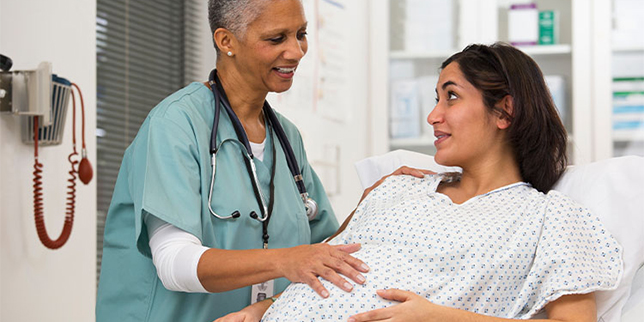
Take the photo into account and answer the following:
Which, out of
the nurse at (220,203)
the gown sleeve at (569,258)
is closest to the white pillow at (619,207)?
the gown sleeve at (569,258)

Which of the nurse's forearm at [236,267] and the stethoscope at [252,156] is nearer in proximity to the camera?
the nurse's forearm at [236,267]

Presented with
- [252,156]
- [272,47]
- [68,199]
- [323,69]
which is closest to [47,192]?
[68,199]

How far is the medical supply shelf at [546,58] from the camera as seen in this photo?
3318mm

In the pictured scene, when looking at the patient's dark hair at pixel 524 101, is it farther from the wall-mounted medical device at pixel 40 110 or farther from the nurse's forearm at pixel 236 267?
the wall-mounted medical device at pixel 40 110

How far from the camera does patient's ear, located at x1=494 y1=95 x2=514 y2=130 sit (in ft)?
5.21

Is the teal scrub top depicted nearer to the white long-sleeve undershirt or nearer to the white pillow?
the white long-sleeve undershirt

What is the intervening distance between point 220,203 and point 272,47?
356 mm

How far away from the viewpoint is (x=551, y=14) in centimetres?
345

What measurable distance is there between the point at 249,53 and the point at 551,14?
7.47ft

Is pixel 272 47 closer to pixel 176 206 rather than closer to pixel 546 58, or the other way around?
pixel 176 206

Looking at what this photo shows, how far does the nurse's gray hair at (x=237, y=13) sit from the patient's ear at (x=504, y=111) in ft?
1.79

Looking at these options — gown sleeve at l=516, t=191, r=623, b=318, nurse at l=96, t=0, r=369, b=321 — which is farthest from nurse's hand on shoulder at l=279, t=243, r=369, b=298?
gown sleeve at l=516, t=191, r=623, b=318

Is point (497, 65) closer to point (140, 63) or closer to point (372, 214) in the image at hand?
point (372, 214)

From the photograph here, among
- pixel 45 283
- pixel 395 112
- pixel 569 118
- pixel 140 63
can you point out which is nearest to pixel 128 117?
pixel 140 63
